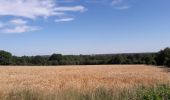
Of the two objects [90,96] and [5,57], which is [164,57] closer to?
[5,57]

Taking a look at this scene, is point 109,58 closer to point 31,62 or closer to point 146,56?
point 146,56

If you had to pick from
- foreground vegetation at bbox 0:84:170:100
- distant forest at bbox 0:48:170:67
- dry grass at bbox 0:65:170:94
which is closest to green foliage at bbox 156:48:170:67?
distant forest at bbox 0:48:170:67

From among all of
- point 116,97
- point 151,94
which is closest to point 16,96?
point 116,97

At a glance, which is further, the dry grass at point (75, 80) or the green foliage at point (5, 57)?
the green foliage at point (5, 57)

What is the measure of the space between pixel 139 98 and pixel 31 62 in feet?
352

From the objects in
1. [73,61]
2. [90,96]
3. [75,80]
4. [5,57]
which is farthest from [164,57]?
[90,96]

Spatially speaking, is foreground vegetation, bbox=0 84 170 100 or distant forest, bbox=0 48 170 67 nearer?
foreground vegetation, bbox=0 84 170 100

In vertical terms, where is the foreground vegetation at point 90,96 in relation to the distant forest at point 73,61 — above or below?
below

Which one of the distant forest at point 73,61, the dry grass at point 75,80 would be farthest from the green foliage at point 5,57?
the dry grass at point 75,80

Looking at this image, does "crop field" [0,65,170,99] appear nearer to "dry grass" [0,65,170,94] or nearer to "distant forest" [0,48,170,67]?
"dry grass" [0,65,170,94]

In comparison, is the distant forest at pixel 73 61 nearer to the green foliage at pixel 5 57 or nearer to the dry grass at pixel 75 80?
the green foliage at pixel 5 57

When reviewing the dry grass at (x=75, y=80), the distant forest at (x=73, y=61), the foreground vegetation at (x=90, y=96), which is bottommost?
the dry grass at (x=75, y=80)

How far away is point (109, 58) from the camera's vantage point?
12031cm

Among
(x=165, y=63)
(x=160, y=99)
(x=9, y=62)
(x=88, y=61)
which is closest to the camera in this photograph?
(x=160, y=99)
